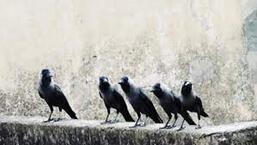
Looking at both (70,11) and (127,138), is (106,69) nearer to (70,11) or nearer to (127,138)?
(70,11)

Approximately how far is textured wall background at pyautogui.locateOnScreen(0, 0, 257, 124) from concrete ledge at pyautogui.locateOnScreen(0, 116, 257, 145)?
197 cm

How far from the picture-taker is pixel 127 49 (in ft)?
23.5

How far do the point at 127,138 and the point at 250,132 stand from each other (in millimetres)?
741

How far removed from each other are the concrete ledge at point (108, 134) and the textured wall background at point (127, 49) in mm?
1971

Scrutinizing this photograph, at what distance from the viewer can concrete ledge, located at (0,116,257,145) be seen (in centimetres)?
376

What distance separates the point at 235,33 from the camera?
23.0 feet

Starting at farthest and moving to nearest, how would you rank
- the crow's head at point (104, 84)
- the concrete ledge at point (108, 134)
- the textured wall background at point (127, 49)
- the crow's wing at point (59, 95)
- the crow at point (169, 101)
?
1. the textured wall background at point (127, 49)
2. the crow's wing at point (59, 95)
3. the crow's head at point (104, 84)
4. the crow at point (169, 101)
5. the concrete ledge at point (108, 134)

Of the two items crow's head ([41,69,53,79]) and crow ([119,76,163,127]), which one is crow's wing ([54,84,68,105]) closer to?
crow's head ([41,69,53,79])

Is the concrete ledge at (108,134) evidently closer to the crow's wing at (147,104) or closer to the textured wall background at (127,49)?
the crow's wing at (147,104)

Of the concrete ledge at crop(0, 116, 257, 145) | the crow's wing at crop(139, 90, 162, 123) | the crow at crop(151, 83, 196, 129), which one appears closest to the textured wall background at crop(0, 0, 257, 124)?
the concrete ledge at crop(0, 116, 257, 145)

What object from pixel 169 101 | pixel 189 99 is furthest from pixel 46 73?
pixel 189 99

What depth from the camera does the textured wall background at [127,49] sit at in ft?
23.1

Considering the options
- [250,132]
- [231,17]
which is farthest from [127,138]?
[231,17]

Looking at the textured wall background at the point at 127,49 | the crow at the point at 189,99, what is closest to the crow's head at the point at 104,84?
the crow at the point at 189,99
